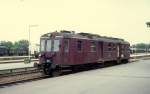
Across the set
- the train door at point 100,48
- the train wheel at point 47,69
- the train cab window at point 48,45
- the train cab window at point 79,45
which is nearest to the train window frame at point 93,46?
the train door at point 100,48

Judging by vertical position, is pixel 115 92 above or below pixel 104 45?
below

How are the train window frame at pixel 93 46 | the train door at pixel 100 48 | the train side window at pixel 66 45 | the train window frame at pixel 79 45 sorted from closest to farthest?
1. the train side window at pixel 66 45
2. the train window frame at pixel 79 45
3. the train window frame at pixel 93 46
4. the train door at pixel 100 48

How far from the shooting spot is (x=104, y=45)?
3189 centimetres

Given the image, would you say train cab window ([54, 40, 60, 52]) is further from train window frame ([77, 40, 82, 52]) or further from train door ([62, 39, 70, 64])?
train window frame ([77, 40, 82, 52])

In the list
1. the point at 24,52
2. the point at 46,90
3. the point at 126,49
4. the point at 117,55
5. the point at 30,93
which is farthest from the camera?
the point at 24,52

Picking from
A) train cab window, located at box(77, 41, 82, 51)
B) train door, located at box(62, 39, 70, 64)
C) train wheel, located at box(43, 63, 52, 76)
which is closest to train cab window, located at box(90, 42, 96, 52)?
train cab window, located at box(77, 41, 82, 51)

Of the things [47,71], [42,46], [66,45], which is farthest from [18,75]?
[66,45]

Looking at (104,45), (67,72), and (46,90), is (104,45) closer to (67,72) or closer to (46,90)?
(67,72)

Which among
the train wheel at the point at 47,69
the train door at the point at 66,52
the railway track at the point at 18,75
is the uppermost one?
the train door at the point at 66,52

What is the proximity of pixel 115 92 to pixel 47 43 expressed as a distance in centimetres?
1069

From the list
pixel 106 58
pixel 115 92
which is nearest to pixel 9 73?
pixel 115 92

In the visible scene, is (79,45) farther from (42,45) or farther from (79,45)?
(42,45)

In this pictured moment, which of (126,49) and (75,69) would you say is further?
(126,49)

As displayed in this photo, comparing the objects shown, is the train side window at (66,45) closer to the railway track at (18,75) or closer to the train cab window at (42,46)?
the train cab window at (42,46)
